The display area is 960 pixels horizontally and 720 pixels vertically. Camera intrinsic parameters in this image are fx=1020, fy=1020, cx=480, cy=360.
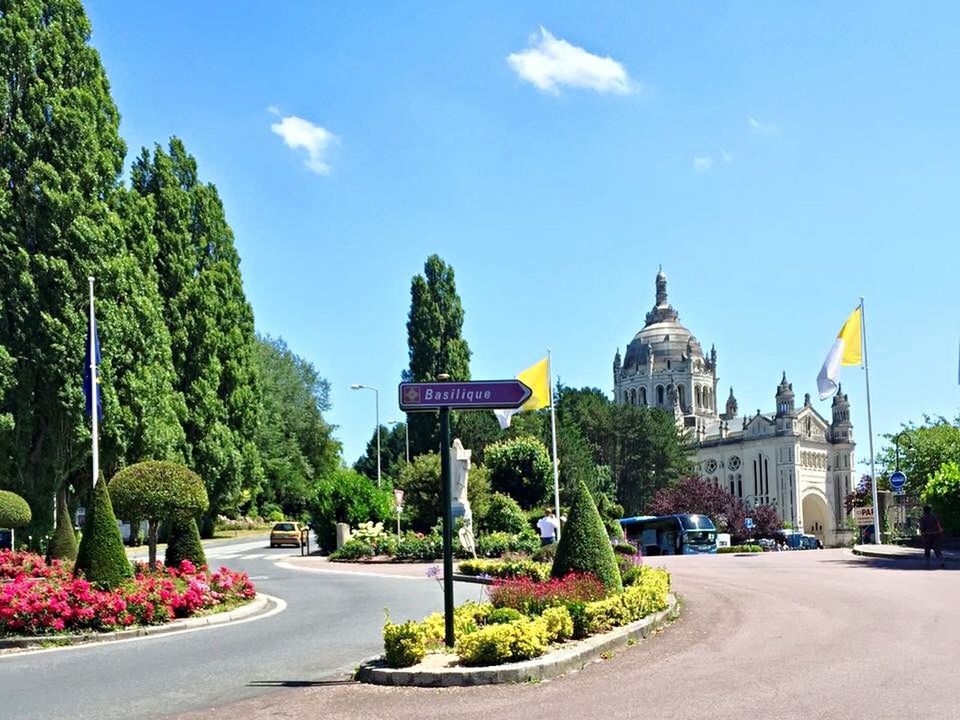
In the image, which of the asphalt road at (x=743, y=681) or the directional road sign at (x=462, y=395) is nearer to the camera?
the asphalt road at (x=743, y=681)

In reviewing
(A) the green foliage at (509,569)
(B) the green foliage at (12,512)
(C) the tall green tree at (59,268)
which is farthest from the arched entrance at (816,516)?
(B) the green foliage at (12,512)

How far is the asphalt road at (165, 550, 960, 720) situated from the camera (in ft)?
26.5

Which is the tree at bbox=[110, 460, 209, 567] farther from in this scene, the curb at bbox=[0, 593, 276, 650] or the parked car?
the parked car

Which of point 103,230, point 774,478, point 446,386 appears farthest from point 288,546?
point 774,478

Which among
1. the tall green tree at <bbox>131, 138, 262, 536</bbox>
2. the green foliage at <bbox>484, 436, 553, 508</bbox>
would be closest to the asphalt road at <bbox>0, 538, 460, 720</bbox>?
the tall green tree at <bbox>131, 138, 262, 536</bbox>

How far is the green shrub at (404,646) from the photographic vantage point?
10125 millimetres

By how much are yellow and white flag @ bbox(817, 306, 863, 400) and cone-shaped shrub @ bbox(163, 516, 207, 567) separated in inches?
859

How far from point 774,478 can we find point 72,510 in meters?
110

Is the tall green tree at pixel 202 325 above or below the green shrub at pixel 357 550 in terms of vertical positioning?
above

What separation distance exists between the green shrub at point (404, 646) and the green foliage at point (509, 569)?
6.94 metres

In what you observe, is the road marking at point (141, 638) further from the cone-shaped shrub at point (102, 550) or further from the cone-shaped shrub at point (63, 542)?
the cone-shaped shrub at point (63, 542)

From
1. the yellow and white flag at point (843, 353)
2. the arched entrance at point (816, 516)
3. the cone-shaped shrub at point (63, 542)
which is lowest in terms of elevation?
the arched entrance at point (816, 516)

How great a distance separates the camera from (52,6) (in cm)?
3481

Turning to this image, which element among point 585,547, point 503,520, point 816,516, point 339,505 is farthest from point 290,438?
point 816,516
